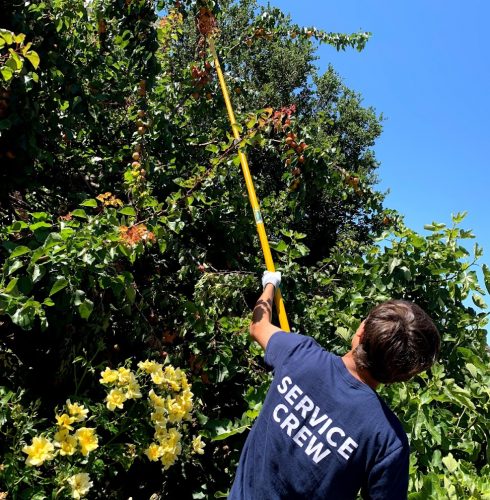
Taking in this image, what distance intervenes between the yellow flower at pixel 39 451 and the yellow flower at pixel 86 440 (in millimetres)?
84

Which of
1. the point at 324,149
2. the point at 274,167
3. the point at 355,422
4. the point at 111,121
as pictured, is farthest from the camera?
the point at 274,167

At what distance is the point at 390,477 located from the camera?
116 centimetres

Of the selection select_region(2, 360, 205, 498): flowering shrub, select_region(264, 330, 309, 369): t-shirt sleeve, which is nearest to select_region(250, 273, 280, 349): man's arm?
select_region(264, 330, 309, 369): t-shirt sleeve

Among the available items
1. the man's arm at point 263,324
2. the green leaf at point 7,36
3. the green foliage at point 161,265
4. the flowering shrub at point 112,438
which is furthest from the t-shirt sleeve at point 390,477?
the green leaf at point 7,36

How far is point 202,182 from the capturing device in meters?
2.61

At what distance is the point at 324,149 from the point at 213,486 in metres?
1.89

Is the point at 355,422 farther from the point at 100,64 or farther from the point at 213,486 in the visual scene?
the point at 100,64

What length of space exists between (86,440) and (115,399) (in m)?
0.16

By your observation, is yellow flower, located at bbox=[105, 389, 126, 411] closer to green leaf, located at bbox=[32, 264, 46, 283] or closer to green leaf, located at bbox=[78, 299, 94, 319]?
green leaf, located at bbox=[78, 299, 94, 319]

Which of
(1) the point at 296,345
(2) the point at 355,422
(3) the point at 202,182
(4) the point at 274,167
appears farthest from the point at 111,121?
(4) the point at 274,167

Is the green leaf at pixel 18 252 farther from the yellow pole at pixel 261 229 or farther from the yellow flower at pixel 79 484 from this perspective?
the yellow pole at pixel 261 229

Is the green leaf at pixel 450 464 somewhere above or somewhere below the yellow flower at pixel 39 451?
above

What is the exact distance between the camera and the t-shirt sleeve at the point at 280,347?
1.41m

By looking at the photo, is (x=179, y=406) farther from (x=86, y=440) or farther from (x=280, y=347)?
(x=280, y=347)
